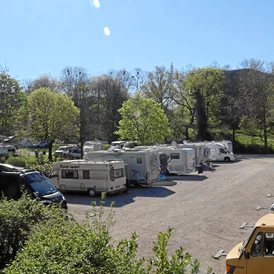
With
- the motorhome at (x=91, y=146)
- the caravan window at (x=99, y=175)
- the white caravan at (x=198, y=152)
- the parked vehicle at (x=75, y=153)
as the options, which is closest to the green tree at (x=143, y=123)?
the motorhome at (x=91, y=146)

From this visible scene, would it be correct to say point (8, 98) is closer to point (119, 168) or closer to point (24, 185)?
point (119, 168)

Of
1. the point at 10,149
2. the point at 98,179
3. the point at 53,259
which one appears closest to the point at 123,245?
the point at 53,259

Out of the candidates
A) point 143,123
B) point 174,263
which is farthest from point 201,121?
point 174,263

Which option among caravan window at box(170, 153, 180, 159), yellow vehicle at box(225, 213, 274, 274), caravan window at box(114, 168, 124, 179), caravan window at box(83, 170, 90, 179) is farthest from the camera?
caravan window at box(170, 153, 180, 159)

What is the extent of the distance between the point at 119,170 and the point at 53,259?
17.7 meters

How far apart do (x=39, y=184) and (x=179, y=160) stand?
16064 mm

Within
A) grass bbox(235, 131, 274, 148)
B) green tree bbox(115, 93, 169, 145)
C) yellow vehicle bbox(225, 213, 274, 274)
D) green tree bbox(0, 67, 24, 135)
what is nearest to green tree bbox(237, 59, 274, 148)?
grass bbox(235, 131, 274, 148)

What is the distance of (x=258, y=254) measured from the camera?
720 cm

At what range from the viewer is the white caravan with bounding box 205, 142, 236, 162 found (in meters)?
43.0

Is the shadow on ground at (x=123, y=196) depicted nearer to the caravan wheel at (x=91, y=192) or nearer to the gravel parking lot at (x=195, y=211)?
the gravel parking lot at (x=195, y=211)

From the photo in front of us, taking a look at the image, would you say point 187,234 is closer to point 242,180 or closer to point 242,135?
point 242,180

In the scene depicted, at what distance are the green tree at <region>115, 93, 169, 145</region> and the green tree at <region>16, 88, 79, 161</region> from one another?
6.52 meters

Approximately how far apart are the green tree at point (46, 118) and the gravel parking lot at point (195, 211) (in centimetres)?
1437

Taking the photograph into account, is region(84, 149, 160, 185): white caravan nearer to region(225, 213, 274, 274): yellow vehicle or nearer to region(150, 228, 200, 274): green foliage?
region(225, 213, 274, 274): yellow vehicle
